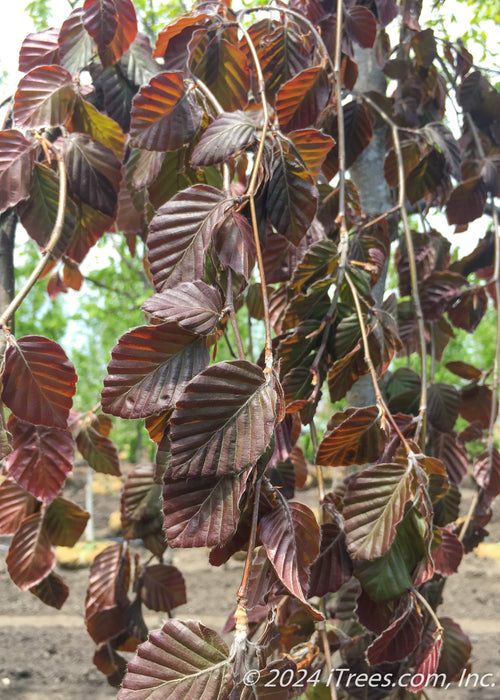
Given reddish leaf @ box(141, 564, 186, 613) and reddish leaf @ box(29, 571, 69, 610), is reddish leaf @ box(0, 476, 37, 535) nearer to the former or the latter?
reddish leaf @ box(29, 571, 69, 610)

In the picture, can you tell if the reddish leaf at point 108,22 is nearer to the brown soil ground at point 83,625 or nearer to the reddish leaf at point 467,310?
the reddish leaf at point 467,310

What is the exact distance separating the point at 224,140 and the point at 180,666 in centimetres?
41

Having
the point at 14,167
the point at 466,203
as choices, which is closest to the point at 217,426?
the point at 14,167

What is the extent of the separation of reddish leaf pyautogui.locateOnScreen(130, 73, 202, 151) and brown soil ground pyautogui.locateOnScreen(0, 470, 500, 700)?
71.0 inches

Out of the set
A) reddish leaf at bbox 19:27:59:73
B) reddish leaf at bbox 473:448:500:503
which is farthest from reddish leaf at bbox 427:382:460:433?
reddish leaf at bbox 19:27:59:73

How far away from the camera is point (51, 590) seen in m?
0.82

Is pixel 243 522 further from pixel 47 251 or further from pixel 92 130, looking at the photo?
pixel 92 130

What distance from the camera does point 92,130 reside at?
77 centimetres

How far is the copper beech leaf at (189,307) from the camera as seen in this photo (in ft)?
1.36

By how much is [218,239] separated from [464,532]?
75cm

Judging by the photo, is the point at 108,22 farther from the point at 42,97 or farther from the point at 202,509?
the point at 202,509

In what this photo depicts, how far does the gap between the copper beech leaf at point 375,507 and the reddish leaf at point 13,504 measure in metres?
0.46

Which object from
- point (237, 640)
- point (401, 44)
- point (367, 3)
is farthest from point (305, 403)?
point (401, 44)

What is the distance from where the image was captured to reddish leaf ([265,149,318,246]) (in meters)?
0.58
